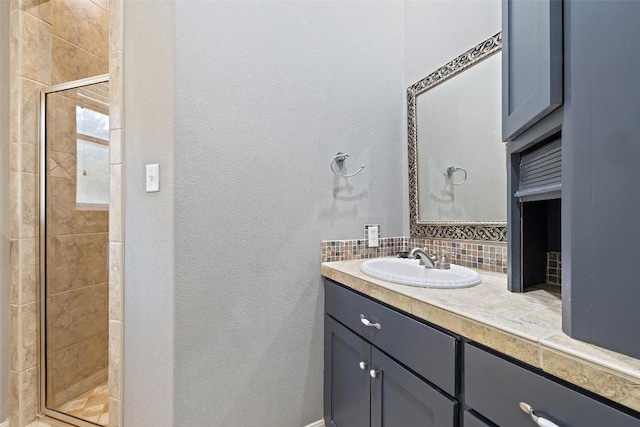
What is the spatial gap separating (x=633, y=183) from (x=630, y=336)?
266 mm

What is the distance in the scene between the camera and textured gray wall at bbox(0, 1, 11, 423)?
1.56 m

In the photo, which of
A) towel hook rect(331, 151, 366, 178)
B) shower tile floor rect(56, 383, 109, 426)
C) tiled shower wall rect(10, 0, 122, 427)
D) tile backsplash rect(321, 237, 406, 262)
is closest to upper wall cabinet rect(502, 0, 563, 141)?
towel hook rect(331, 151, 366, 178)

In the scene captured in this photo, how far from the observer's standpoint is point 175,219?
1.17m

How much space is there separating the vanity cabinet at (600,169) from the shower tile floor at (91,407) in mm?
2191

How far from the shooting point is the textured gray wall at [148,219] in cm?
119

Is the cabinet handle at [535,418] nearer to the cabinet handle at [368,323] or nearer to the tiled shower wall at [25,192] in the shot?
the cabinet handle at [368,323]

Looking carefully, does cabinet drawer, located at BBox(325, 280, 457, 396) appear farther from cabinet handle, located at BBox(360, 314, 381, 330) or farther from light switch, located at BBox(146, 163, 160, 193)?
light switch, located at BBox(146, 163, 160, 193)

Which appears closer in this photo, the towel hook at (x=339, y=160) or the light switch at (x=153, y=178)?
the light switch at (x=153, y=178)

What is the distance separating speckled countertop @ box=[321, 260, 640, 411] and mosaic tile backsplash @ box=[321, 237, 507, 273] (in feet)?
0.47

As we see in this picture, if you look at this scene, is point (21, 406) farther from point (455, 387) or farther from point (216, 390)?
point (455, 387)

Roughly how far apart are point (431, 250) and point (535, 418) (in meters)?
1.10

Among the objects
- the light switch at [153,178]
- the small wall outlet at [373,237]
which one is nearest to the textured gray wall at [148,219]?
the light switch at [153,178]

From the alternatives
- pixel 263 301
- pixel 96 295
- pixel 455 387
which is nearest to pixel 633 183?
pixel 455 387

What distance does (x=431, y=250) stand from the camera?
1.64 m
